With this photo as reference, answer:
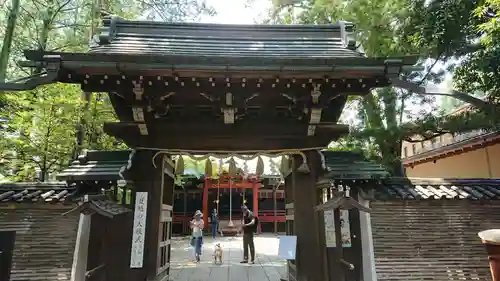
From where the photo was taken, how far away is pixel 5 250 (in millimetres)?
4086

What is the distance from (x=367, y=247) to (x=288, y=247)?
4.47ft

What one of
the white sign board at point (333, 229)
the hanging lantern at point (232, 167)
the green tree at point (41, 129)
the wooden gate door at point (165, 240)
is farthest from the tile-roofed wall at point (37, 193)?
the white sign board at point (333, 229)

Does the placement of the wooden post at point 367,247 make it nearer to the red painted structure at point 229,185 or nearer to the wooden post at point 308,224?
the wooden post at point 308,224

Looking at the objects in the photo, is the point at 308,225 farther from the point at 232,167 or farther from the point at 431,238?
the point at 431,238

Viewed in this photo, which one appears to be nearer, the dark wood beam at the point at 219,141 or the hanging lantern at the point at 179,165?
the dark wood beam at the point at 219,141

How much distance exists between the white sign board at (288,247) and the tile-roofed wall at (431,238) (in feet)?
4.73

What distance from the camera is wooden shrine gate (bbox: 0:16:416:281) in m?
4.38

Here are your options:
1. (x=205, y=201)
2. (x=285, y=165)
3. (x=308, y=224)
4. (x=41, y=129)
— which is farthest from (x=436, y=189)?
(x=205, y=201)

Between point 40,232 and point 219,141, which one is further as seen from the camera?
point 219,141

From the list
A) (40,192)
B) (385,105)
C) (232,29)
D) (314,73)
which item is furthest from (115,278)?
(385,105)

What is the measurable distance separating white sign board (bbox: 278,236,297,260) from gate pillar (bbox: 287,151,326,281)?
0.15m

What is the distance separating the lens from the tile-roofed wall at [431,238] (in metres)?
5.51

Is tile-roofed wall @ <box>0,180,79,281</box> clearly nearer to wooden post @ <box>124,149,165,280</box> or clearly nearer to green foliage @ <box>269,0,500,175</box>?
wooden post @ <box>124,149,165,280</box>

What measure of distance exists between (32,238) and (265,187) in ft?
54.8
